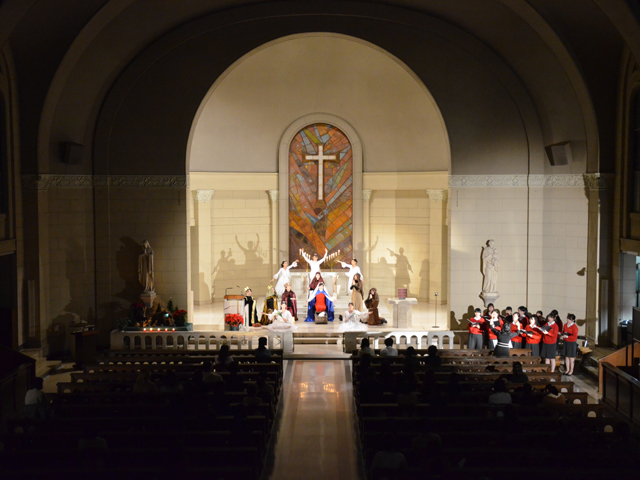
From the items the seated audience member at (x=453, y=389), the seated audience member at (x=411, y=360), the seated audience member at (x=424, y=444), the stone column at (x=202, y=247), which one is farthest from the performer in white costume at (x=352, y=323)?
the seated audience member at (x=424, y=444)

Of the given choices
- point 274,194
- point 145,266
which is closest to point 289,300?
point 145,266

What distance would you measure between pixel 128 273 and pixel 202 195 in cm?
491

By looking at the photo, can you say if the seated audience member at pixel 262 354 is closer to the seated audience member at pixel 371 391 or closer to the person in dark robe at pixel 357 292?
the seated audience member at pixel 371 391

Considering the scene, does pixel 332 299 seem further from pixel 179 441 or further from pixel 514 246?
pixel 179 441

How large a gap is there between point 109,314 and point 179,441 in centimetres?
1117

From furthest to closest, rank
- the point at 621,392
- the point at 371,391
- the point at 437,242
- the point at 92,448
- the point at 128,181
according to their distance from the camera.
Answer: the point at 437,242 → the point at 128,181 → the point at 621,392 → the point at 371,391 → the point at 92,448

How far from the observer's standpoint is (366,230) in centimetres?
2283

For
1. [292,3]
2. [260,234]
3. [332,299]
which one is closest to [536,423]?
[332,299]

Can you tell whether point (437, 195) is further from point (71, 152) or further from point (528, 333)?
point (71, 152)

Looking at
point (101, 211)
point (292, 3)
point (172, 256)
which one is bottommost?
point (172, 256)

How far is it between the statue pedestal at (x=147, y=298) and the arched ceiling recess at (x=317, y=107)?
19.3 feet

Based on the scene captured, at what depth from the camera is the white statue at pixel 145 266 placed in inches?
686

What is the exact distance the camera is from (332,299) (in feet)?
65.7

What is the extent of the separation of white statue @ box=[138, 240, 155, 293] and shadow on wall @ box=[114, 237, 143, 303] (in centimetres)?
47
